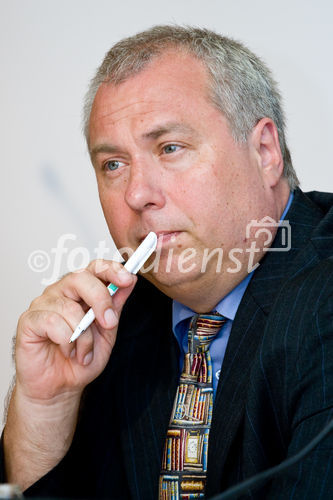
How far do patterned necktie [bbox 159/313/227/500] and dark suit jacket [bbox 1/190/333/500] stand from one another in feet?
0.08

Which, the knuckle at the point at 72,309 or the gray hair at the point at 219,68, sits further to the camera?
the gray hair at the point at 219,68

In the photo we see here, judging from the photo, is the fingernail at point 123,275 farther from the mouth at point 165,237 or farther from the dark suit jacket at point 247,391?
the dark suit jacket at point 247,391

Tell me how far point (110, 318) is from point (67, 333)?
0.10 m

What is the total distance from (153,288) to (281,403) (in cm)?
67

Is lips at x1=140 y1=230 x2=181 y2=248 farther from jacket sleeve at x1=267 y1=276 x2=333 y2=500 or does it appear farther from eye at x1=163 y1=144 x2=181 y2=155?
jacket sleeve at x1=267 y1=276 x2=333 y2=500

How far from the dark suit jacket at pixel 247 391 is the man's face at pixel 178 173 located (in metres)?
0.12

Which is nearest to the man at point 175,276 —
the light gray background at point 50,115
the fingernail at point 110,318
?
the fingernail at point 110,318

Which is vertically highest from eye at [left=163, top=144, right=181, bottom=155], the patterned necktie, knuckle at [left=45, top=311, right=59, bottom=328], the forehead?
the forehead

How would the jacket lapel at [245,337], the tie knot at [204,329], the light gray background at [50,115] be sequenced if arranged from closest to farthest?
the jacket lapel at [245,337]
the tie knot at [204,329]
the light gray background at [50,115]

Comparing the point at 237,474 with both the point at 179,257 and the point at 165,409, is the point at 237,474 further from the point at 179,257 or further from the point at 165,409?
the point at 179,257

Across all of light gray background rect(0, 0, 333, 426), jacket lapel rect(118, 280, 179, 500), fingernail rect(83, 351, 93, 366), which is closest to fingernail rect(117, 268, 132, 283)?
fingernail rect(83, 351, 93, 366)

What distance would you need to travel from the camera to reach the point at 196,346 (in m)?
1.51

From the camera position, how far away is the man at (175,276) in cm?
131

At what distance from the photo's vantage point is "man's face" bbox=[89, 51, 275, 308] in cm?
141
